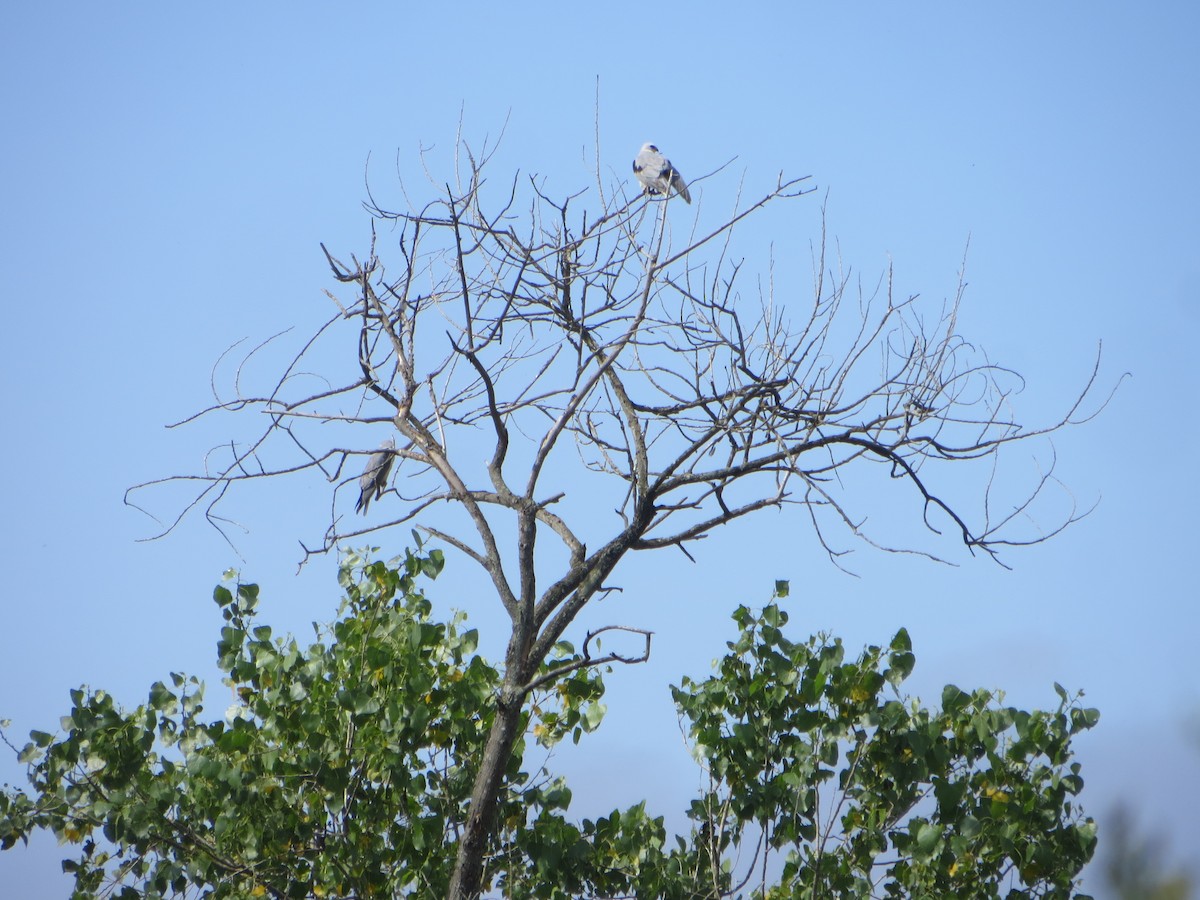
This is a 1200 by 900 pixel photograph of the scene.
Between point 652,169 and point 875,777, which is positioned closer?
point 875,777

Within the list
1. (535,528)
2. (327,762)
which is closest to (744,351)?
(535,528)

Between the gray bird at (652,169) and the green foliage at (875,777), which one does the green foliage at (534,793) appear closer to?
the green foliage at (875,777)

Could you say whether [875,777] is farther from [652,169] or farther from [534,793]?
[652,169]

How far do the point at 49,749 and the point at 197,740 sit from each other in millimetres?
510

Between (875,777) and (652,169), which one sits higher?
(652,169)

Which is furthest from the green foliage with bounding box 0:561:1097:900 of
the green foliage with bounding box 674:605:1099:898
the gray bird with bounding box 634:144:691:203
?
the gray bird with bounding box 634:144:691:203

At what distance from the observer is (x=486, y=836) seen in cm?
441

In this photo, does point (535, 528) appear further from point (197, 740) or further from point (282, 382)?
point (197, 740)

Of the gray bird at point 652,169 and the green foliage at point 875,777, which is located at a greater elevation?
the gray bird at point 652,169

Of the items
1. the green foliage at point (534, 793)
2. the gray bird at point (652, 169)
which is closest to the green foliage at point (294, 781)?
the green foliage at point (534, 793)

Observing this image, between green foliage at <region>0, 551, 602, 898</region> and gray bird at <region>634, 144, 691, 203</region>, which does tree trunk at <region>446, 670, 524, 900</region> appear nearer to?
green foliage at <region>0, 551, 602, 898</region>

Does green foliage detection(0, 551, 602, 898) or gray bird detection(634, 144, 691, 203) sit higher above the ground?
gray bird detection(634, 144, 691, 203)

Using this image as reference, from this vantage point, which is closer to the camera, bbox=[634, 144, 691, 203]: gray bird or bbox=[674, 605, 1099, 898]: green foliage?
bbox=[674, 605, 1099, 898]: green foliage

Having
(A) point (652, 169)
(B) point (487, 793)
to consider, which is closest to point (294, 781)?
(B) point (487, 793)
